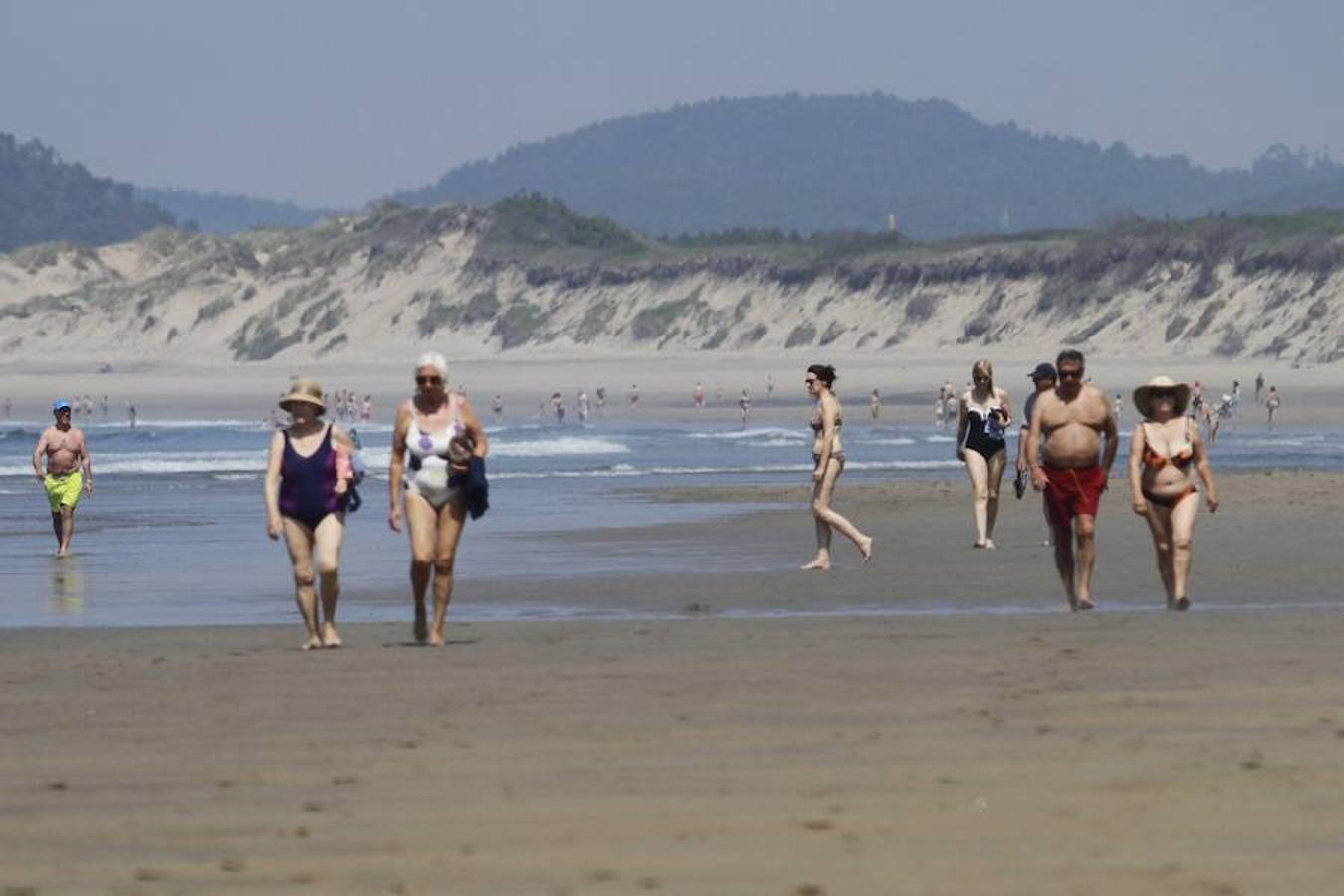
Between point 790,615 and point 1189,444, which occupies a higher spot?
point 1189,444

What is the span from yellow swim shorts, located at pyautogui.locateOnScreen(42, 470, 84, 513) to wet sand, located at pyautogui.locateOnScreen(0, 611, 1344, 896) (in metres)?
8.18

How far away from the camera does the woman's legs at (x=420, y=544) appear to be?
11.8 meters

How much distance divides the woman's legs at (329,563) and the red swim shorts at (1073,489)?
3.71m

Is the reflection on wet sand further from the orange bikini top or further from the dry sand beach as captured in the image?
the orange bikini top

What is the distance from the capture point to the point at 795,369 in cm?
8025

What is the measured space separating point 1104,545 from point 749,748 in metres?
10.7

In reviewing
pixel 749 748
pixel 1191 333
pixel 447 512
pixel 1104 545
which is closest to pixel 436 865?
pixel 749 748

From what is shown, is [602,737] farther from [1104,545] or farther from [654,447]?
[654,447]

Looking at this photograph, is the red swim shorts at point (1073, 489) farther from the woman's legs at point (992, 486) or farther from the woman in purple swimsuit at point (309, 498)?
the woman's legs at point (992, 486)

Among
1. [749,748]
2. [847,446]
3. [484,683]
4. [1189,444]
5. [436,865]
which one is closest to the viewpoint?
[436,865]

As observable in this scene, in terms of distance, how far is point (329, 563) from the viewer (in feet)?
38.3

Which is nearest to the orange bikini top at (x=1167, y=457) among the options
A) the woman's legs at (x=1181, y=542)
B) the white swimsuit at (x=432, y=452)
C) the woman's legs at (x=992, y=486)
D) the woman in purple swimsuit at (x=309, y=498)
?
the woman's legs at (x=1181, y=542)

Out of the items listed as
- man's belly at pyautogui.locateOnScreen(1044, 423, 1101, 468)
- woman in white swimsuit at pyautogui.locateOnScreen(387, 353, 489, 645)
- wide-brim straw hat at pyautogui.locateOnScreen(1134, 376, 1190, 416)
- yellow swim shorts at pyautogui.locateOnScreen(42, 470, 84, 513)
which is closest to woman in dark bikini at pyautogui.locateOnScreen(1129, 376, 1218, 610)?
wide-brim straw hat at pyautogui.locateOnScreen(1134, 376, 1190, 416)

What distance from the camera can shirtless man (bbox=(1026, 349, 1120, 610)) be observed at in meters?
13.2
